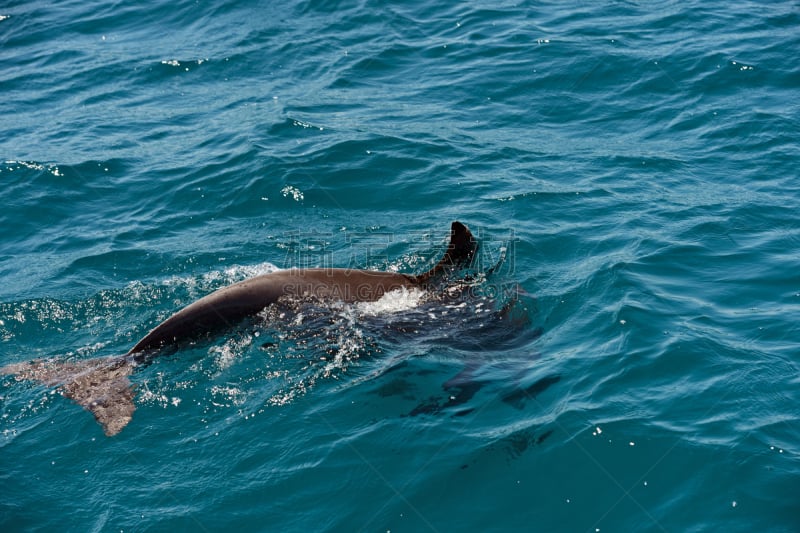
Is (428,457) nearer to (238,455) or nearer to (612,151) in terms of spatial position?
(238,455)

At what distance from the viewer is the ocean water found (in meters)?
7.39

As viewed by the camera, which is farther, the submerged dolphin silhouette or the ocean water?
the submerged dolphin silhouette

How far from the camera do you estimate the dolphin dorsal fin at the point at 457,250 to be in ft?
34.5

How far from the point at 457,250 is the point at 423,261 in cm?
106

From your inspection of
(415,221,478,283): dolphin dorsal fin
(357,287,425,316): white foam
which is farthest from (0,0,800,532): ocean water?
(415,221,478,283): dolphin dorsal fin

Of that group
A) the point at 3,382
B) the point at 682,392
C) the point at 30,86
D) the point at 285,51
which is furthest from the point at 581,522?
the point at 30,86

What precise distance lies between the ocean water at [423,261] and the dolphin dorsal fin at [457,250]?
0.49m

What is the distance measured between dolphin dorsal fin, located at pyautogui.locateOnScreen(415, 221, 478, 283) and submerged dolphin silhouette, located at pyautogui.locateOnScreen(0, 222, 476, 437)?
58 cm

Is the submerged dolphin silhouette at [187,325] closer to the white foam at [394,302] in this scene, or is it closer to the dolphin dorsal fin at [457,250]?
the white foam at [394,302]

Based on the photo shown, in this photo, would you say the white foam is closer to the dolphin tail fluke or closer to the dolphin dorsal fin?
the dolphin dorsal fin

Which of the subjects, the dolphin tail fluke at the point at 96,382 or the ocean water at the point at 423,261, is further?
the dolphin tail fluke at the point at 96,382

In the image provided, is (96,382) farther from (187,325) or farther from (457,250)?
(457,250)

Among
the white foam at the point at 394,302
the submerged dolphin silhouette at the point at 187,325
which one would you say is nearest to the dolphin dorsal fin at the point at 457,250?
the white foam at the point at 394,302

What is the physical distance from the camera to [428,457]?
25.0 ft
